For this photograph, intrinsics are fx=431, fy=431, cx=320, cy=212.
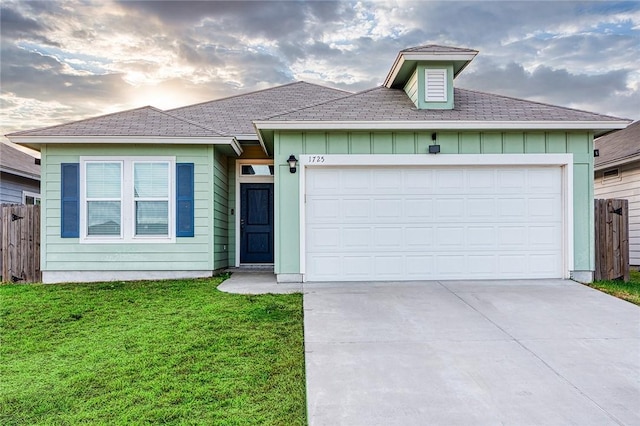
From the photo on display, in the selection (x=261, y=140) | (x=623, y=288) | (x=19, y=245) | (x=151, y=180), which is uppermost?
(x=261, y=140)

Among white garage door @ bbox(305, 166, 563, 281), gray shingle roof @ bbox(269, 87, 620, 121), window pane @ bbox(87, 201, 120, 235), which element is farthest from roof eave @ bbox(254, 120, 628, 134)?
window pane @ bbox(87, 201, 120, 235)

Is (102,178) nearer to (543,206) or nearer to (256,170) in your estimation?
(256,170)

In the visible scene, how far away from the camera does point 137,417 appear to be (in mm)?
2936

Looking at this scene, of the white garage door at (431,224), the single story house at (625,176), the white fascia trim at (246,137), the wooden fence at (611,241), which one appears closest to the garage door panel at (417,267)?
the white garage door at (431,224)

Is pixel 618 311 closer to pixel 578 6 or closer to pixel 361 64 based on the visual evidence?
pixel 578 6

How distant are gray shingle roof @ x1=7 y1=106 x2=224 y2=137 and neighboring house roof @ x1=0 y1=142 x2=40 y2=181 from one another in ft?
14.1

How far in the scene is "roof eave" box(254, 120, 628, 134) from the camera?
7.63m

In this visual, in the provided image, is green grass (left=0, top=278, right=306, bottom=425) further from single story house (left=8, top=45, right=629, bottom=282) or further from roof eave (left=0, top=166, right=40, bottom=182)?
roof eave (left=0, top=166, right=40, bottom=182)

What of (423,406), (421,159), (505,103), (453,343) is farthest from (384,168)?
(423,406)

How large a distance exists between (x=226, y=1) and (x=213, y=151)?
360 cm

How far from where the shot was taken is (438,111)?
8.31m

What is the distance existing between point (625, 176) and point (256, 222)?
969 centimetres

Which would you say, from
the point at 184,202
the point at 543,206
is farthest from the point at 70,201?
the point at 543,206

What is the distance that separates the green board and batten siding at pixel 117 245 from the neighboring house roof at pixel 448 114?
232cm
